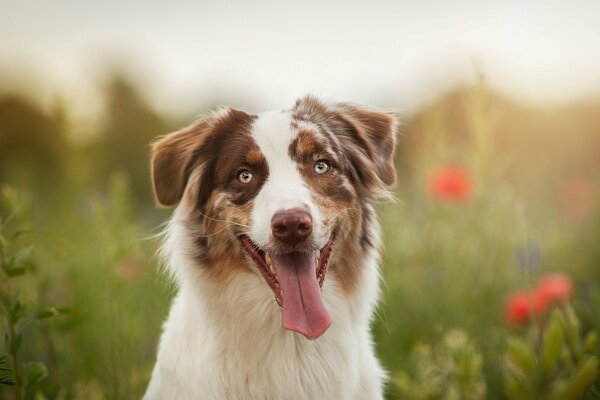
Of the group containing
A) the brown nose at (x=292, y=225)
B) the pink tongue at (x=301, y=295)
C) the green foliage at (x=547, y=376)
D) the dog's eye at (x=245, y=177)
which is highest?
the green foliage at (x=547, y=376)

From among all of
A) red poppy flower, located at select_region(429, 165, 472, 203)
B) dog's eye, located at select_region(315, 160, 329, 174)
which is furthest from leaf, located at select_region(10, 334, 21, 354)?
red poppy flower, located at select_region(429, 165, 472, 203)

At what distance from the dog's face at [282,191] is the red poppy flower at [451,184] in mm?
1825

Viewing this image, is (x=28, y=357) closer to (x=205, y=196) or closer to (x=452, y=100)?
(x=205, y=196)

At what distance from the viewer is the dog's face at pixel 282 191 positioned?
3.04 m

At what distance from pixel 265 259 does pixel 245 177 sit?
0.45 meters

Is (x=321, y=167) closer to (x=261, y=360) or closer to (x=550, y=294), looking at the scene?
(x=261, y=360)

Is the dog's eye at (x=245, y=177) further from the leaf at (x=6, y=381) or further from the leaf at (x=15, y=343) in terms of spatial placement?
the leaf at (x=6, y=381)

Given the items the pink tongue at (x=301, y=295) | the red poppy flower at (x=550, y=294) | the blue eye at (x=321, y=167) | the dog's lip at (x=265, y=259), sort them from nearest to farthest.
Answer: the pink tongue at (x=301, y=295)
the dog's lip at (x=265, y=259)
the blue eye at (x=321, y=167)
the red poppy flower at (x=550, y=294)

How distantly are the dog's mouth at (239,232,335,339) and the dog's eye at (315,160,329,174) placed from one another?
43 centimetres

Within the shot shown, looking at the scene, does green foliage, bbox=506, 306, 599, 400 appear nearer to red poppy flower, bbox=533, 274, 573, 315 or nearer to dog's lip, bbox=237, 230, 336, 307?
dog's lip, bbox=237, 230, 336, 307

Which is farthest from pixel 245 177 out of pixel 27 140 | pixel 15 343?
pixel 27 140

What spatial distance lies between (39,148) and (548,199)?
949 centimetres

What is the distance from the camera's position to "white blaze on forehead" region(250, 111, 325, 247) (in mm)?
2971

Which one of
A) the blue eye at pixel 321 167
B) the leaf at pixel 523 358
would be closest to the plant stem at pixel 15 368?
the blue eye at pixel 321 167
